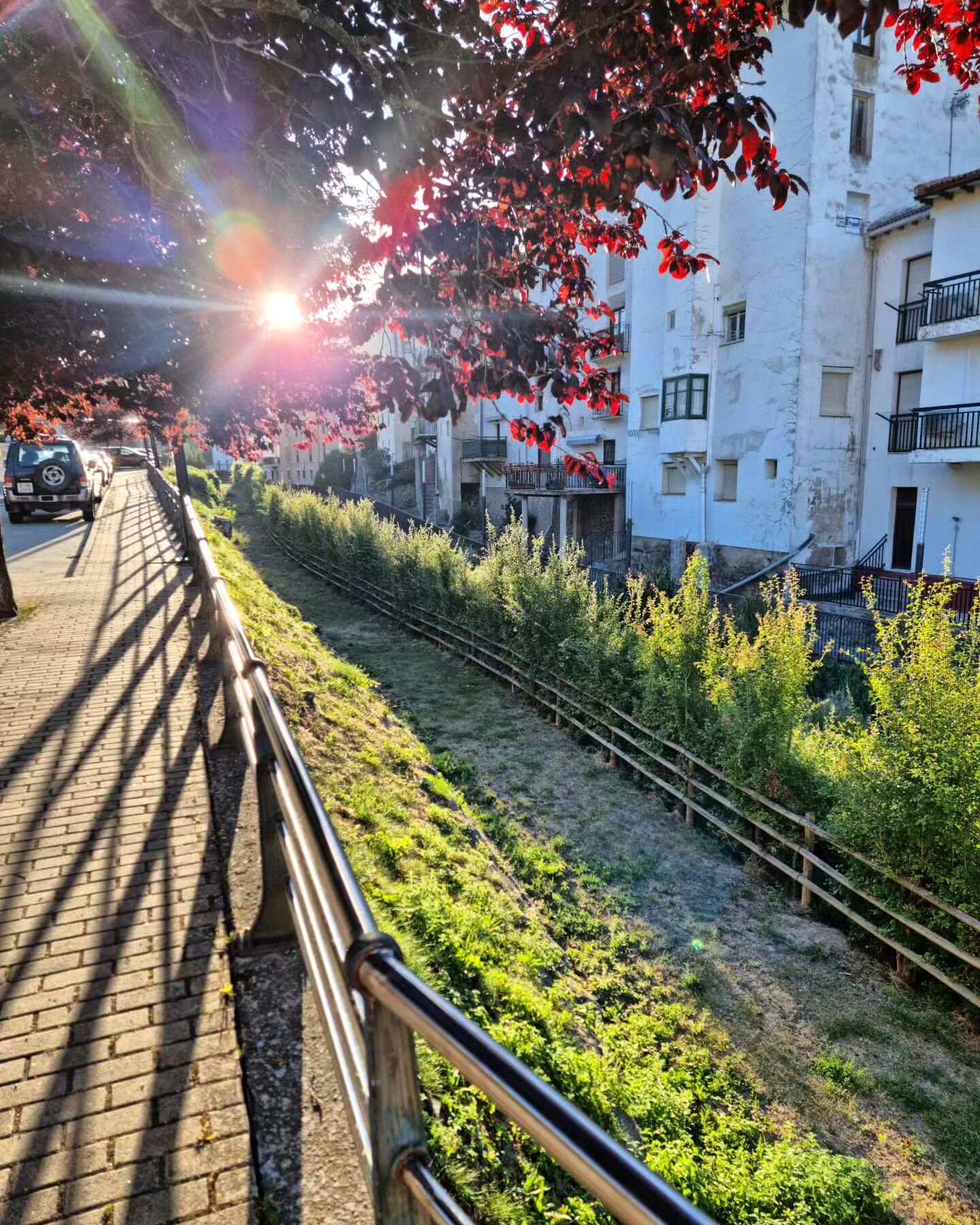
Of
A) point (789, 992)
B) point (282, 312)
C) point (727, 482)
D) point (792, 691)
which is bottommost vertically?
point (789, 992)

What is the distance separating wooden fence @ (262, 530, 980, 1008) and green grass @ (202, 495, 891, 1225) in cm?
192

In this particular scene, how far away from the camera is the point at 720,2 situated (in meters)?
3.34

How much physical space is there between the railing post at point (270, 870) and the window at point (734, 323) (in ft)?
→ 83.6

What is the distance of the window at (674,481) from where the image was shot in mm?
27391

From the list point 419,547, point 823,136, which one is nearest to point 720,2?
point 419,547

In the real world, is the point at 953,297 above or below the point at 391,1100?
above

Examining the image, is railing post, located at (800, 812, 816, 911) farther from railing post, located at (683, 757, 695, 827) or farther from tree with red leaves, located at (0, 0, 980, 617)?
tree with red leaves, located at (0, 0, 980, 617)

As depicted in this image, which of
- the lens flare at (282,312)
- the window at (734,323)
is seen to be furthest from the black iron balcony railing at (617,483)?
the lens flare at (282,312)

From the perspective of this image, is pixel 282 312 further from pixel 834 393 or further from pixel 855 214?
pixel 855 214

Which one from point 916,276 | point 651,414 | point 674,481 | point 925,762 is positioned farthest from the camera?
point 651,414

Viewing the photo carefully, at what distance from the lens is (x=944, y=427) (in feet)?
63.5

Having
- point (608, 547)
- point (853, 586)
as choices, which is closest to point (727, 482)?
point (853, 586)

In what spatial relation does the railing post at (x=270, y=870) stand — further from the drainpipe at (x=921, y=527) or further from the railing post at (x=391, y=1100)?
the drainpipe at (x=921, y=527)

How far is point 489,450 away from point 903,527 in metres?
20.9
